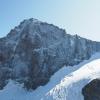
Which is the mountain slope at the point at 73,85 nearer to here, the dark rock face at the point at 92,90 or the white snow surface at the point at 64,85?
the white snow surface at the point at 64,85

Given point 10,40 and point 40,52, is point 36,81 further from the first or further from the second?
point 10,40

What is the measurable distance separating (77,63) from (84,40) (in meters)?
11.9

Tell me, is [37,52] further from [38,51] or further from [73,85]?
[73,85]

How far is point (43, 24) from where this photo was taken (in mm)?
91562

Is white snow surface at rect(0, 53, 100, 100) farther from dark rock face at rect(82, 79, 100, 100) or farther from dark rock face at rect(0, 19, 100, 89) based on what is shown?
dark rock face at rect(0, 19, 100, 89)

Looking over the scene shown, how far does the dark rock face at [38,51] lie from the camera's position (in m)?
81.4

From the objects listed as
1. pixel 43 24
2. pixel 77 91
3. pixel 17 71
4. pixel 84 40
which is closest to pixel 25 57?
pixel 17 71

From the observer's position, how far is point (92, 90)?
63281 millimetres

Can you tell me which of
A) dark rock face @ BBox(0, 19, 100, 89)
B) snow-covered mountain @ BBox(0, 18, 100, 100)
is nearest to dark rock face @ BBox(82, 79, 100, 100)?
snow-covered mountain @ BBox(0, 18, 100, 100)

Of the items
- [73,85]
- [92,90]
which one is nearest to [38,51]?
[73,85]

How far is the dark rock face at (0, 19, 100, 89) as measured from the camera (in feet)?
267

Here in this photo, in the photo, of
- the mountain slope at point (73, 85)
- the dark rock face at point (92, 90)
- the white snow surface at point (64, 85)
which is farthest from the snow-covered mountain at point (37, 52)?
the dark rock face at point (92, 90)

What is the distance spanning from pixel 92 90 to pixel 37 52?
82.5 ft

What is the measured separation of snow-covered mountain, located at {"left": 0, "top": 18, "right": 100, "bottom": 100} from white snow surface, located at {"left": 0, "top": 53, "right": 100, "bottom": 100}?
52.1 inches
